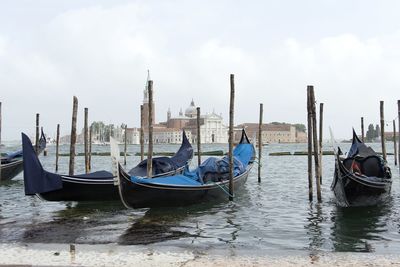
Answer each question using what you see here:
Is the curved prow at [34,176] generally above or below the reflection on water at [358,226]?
above

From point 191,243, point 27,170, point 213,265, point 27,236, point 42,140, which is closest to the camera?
point 213,265

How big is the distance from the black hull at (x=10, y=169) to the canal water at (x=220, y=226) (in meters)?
4.64

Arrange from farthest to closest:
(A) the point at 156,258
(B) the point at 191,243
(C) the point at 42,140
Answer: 1. (C) the point at 42,140
2. (B) the point at 191,243
3. (A) the point at 156,258

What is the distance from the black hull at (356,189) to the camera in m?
8.70

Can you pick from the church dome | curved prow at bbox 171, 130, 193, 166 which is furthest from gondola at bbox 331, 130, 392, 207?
the church dome

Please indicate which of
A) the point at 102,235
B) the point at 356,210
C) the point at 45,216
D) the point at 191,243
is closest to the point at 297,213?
the point at 356,210

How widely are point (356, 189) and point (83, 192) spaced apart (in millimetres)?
5045

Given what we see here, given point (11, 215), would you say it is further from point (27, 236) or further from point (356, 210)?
point (356, 210)

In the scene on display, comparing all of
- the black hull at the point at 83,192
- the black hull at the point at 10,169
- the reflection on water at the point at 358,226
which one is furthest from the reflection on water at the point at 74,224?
the black hull at the point at 10,169

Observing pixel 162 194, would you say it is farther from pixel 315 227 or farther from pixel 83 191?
pixel 315 227

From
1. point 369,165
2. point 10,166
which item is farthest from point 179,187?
point 10,166

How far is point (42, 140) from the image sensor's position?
17453 mm

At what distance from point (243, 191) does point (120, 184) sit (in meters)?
5.29

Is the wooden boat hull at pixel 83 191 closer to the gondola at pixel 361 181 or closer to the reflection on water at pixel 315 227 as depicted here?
the reflection on water at pixel 315 227
